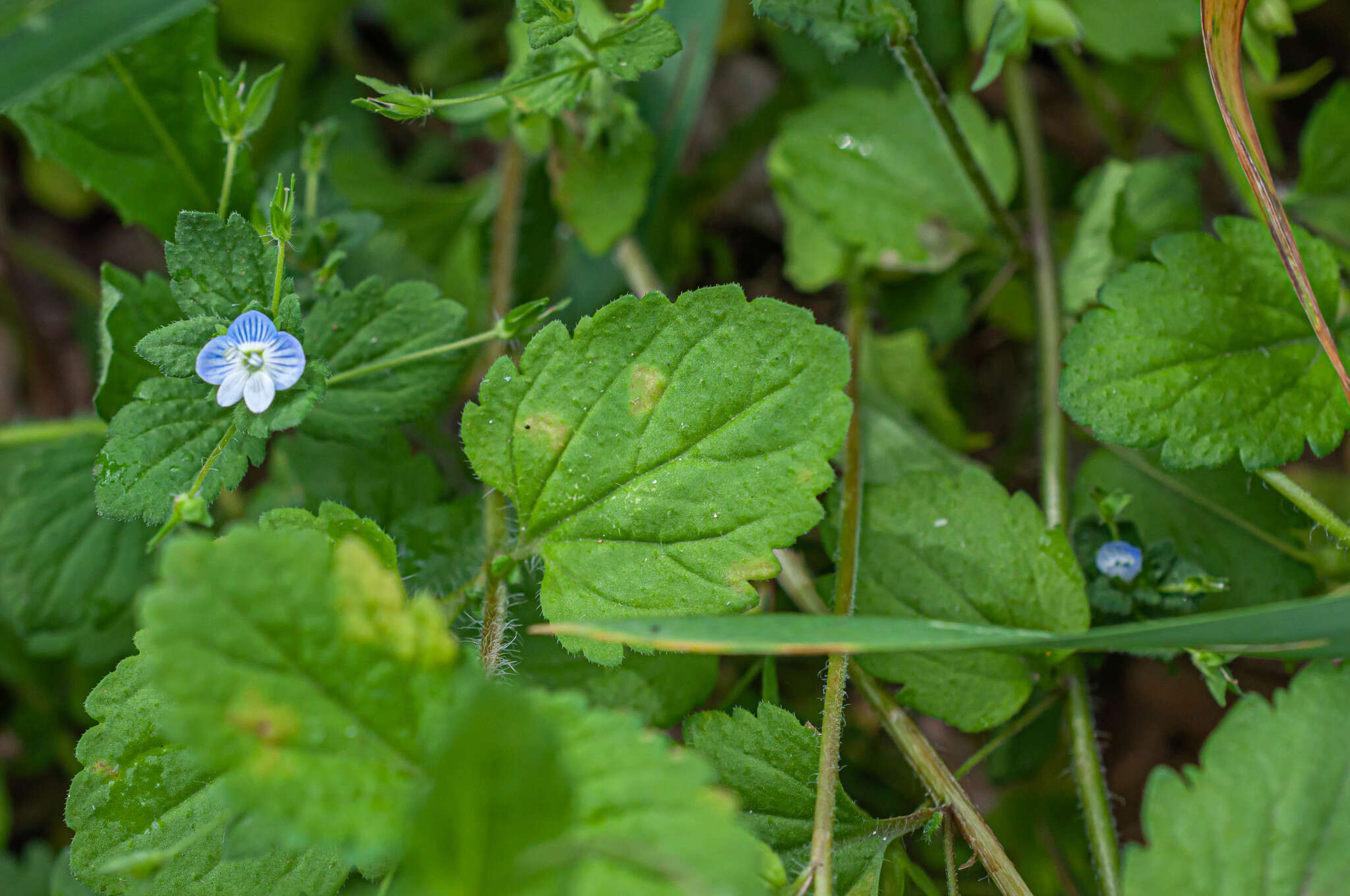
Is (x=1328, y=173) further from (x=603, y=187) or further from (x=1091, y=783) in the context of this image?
(x=603, y=187)

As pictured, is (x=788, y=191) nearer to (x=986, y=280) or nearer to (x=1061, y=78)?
(x=986, y=280)

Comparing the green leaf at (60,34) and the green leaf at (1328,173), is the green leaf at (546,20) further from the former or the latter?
the green leaf at (1328,173)

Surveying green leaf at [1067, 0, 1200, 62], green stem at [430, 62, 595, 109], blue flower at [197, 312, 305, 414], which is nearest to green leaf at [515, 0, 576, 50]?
green stem at [430, 62, 595, 109]

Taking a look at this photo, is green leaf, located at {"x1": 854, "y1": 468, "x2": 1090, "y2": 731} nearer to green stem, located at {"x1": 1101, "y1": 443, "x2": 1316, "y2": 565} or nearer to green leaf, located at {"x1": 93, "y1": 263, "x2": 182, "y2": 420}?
green stem, located at {"x1": 1101, "y1": 443, "x2": 1316, "y2": 565}

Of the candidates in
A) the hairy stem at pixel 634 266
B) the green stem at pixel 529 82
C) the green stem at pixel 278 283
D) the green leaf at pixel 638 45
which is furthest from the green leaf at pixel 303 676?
the hairy stem at pixel 634 266

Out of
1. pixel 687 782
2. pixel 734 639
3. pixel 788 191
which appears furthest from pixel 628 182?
pixel 687 782

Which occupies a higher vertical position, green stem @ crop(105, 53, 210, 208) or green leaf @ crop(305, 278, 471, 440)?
green stem @ crop(105, 53, 210, 208)

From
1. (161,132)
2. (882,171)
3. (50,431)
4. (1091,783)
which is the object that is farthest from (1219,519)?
(50,431)
